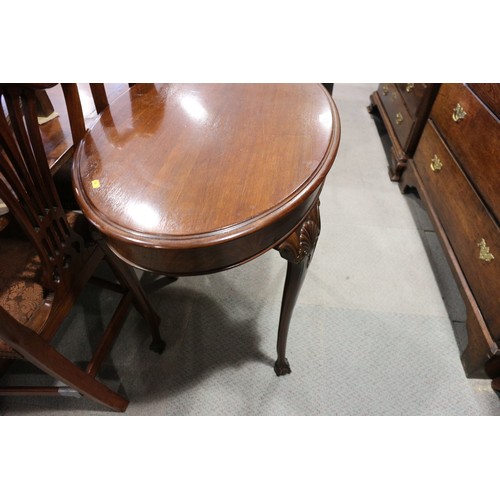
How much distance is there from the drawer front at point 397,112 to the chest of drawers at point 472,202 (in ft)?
0.89

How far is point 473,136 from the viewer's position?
1.18 m

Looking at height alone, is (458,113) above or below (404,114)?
above

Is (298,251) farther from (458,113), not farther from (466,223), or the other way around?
(458,113)

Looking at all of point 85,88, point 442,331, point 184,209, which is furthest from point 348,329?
point 85,88

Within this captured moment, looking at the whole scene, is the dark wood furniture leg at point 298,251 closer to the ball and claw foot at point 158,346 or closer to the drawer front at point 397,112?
the ball and claw foot at point 158,346

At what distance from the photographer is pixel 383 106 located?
219 centimetres

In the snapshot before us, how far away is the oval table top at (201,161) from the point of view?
580mm

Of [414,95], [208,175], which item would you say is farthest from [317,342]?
[414,95]

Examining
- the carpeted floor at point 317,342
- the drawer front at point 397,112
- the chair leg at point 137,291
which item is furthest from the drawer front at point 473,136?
the chair leg at point 137,291

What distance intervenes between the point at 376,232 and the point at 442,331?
1.84 feet

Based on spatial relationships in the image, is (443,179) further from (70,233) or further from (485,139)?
(70,233)

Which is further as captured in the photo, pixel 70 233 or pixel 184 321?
pixel 184 321

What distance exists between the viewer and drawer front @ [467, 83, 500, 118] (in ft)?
3.48

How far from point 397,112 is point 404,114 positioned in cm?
14
